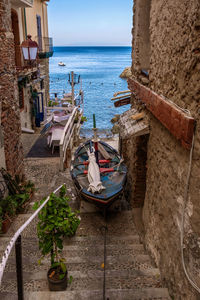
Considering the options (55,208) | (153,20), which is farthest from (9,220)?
(153,20)

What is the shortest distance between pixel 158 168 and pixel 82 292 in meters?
2.24

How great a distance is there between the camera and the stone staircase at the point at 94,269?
3719 millimetres

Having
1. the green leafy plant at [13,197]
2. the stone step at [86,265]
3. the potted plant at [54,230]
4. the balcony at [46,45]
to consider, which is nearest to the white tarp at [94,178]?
the green leafy plant at [13,197]

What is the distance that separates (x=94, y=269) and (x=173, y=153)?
226 centimetres

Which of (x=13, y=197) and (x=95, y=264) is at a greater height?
(x=13, y=197)

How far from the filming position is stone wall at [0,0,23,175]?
6.26 m

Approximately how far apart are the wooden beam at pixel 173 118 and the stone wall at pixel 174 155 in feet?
0.28

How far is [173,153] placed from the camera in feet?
12.8

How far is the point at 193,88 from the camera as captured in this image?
316 cm

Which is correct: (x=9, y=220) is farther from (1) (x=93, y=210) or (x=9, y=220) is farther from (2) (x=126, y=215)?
(2) (x=126, y=215)

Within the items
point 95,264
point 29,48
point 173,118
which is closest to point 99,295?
point 95,264

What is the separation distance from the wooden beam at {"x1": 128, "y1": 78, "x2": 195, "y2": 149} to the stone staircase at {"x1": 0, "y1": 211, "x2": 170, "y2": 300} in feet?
7.02

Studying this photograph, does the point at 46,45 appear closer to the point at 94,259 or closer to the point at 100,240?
the point at 100,240

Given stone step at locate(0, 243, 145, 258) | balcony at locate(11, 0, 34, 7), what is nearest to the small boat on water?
stone step at locate(0, 243, 145, 258)
